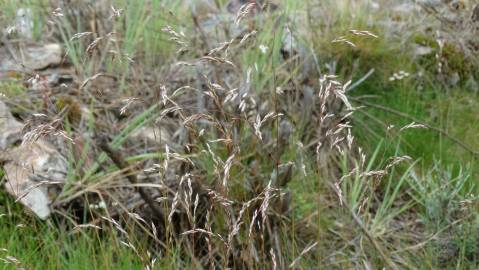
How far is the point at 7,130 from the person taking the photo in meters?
2.79

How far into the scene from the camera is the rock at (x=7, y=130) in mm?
2746

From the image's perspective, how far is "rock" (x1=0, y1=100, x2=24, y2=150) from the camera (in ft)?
9.01

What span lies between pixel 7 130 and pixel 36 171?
0.86ft

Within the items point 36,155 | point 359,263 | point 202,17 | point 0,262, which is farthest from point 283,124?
point 202,17

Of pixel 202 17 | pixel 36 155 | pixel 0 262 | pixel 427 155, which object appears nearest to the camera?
pixel 0 262

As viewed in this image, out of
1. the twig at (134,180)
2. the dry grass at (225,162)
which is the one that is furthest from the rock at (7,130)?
the twig at (134,180)

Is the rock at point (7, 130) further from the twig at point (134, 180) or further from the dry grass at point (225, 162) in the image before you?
the twig at point (134, 180)

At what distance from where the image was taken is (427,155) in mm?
3098

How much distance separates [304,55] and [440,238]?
1.22m

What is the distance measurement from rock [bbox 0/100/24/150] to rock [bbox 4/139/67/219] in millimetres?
82

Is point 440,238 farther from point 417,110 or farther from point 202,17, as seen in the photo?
point 202,17

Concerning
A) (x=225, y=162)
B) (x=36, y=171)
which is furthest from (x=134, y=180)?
(x=225, y=162)

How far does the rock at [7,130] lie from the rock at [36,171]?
8 cm

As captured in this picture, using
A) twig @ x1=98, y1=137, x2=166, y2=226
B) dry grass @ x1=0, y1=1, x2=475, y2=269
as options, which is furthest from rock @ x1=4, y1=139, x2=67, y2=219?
twig @ x1=98, y1=137, x2=166, y2=226
